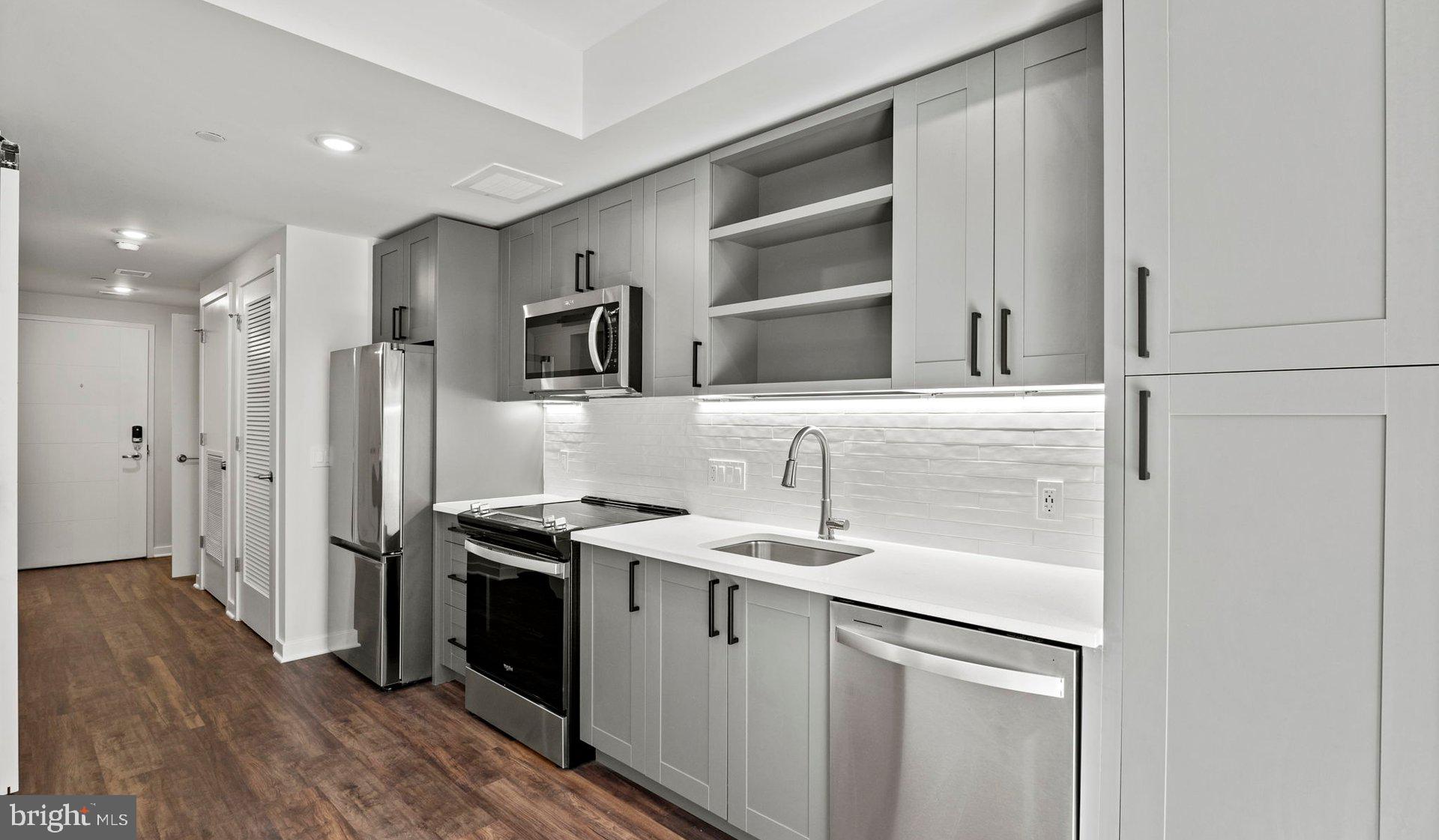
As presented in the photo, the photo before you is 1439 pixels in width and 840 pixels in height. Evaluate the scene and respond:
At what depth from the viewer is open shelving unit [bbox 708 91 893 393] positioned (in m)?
2.33

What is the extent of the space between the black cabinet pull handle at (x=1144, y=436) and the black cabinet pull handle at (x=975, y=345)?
1.86 feet

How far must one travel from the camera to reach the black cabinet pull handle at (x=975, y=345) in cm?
194

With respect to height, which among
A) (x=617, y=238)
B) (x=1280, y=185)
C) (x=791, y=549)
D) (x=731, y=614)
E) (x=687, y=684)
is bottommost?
(x=687, y=684)

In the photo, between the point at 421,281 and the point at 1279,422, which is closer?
the point at 1279,422

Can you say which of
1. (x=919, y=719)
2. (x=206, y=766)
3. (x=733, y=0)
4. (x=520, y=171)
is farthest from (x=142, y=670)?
(x=733, y=0)

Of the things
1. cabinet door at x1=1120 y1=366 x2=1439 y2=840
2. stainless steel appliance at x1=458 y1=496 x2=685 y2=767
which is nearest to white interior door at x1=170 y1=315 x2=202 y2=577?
stainless steel appliance at x1=458 y1=496 x2=685 y2=767

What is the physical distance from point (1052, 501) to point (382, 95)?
2419mm

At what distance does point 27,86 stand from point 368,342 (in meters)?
2.05

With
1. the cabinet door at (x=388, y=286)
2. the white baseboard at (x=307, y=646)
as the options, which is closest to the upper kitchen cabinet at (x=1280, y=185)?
the cabinet door at (x=388, y=286)

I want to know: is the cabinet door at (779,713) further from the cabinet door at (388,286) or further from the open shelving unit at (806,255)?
the cabinet door at (388,286)

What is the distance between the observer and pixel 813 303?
7.68 ft

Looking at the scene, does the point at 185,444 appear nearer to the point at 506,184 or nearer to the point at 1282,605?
the point at 506,184

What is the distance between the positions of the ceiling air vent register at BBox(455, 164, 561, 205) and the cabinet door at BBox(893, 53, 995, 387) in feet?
5.23

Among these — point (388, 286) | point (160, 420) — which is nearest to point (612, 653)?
point (388, 286)
